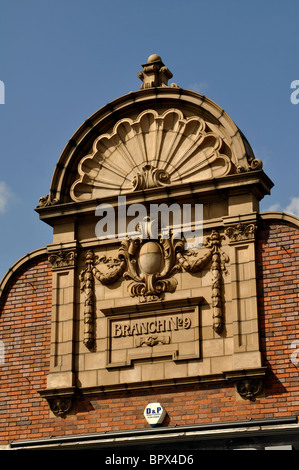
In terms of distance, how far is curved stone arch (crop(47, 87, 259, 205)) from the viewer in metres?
23.0

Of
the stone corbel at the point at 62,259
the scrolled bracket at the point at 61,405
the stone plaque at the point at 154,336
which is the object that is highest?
the stone corbel at the point at 62,259

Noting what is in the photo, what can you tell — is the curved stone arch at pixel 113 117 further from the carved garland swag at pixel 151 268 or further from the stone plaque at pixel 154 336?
the stone plaque at pixel 154 336

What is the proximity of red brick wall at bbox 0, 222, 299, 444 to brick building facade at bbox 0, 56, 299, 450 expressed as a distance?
25 mm

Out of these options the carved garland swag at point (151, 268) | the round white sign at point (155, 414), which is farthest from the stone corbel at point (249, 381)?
the round white sign at point (155, 414)

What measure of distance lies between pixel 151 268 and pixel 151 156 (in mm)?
2412

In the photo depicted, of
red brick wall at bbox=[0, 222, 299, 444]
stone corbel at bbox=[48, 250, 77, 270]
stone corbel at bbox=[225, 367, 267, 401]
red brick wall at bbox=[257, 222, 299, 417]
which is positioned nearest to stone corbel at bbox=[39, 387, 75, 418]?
red brick wall at bbox=[0, 222, 299, 444]

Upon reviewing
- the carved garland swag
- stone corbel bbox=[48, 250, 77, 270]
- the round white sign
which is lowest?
the round white sign

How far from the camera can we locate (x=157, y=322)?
22.0 metres

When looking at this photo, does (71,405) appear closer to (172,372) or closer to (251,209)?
(172,372)

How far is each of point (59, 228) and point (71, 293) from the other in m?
1.50

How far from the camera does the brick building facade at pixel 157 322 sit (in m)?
20.8

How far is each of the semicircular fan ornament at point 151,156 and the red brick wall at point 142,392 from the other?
181 centimetres

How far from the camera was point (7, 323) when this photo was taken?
928 inches

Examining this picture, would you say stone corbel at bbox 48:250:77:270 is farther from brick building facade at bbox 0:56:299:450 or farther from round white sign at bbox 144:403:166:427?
round white sign at bbox 144:403:166:427
